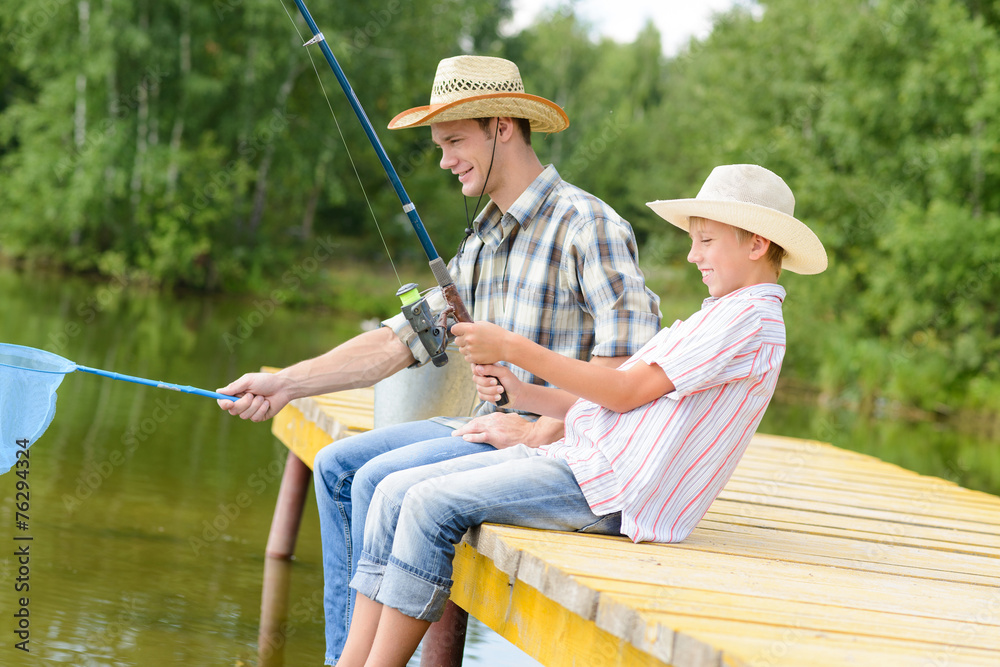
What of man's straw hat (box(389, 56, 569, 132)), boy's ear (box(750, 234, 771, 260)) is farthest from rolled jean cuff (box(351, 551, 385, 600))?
man's straw hat (box(389, 56, 569, 132))

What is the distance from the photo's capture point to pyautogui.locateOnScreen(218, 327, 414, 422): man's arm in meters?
2.57

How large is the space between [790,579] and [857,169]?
17.2 meters

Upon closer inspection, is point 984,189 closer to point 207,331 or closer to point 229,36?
point 207,331

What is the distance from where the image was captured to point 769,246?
7.29 ft

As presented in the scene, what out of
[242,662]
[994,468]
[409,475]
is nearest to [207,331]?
[994,468]

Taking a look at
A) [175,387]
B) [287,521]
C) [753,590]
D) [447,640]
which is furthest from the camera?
[287,521]

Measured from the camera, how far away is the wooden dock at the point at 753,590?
1617 mm

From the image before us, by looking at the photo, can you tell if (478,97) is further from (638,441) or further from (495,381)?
(638,441)

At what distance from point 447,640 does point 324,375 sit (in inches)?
29.9

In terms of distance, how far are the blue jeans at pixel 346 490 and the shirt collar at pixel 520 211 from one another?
501 mm

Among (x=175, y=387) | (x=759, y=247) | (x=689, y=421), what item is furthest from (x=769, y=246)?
(x=175, y=387)

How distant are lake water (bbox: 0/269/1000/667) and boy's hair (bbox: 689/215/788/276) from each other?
5.36ft

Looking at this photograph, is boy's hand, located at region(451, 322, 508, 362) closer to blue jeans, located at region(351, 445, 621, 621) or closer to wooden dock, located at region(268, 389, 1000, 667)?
blue jeans, located at region(351, 445, 621, 621)

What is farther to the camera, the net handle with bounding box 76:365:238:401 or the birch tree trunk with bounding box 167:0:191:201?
the birch tree trunk with bounding box 167:0:191:201
